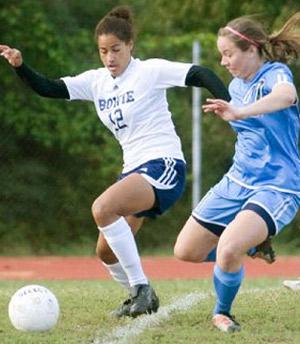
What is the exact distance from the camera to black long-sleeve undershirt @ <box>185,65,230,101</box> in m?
7.29

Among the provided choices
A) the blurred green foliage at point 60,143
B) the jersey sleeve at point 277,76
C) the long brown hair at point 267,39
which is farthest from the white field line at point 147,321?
the blurred green foliage at point 60,143

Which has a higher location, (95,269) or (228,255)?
(228,255)

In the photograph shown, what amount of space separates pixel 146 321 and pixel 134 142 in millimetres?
1086

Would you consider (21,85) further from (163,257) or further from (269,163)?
(269,163)

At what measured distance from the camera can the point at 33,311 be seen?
272 inches

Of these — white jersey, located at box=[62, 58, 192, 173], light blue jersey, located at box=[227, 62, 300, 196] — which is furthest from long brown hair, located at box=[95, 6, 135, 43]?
light blue jersey, located at box=[227, 62, 300, 196]

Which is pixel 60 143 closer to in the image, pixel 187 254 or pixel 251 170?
pixel 187 254

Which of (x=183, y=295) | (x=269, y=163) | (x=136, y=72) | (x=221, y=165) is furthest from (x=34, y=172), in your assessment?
(x=269, y=163)

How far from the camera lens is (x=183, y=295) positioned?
8.84 metres

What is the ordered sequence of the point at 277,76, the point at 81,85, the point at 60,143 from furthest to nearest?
1. the point at 60,143
2. the point at 81,85
3. the point at 277,76

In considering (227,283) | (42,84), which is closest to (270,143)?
(227,283)

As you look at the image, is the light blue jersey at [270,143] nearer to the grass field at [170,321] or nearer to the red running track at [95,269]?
the grass field at [170,321]

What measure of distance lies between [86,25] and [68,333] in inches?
363

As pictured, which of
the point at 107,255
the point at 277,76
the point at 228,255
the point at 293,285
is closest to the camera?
the point at 228,255
